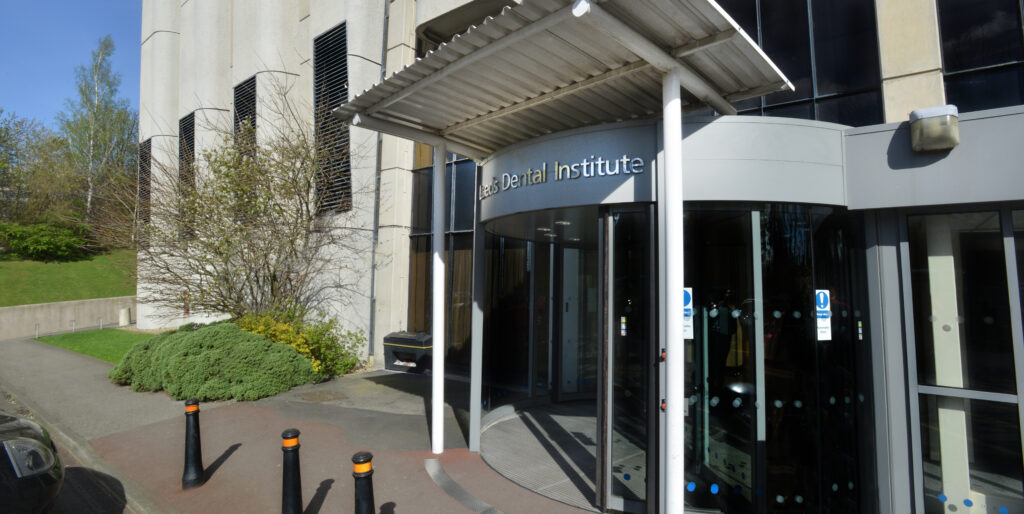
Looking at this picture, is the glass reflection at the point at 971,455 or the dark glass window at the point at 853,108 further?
the dark glass window at the point at 853,108

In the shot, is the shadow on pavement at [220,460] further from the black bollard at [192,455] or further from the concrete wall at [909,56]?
the concrete wall at [909,56]

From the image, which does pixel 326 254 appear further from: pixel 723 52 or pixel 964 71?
pixel 964 71

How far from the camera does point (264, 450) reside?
247 inches

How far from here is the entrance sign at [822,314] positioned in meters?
4.29

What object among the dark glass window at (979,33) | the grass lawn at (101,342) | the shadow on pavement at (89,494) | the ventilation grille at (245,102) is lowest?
the shadow on pavement at (89,494)

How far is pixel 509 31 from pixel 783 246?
9.47 ft

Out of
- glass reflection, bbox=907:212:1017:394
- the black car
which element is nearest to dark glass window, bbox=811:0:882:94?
glass reflection, bbox=907:212:1017:394

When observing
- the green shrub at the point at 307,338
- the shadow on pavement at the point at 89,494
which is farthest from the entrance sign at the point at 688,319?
the green shrub at the point at 307,338

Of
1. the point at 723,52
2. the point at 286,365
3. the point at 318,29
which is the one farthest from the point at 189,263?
the point at 723,52

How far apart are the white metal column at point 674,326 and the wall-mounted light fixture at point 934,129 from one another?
1930 mm

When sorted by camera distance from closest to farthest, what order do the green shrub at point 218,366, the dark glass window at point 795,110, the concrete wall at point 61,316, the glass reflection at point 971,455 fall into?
the glass reflection at point 971,455 < the dark glass window at point 795,110 < the green shrub at point 218,366 < the concrete wall at point 61,316

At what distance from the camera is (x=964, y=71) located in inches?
255

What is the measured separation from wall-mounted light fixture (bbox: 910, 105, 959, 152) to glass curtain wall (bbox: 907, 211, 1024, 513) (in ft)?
2.24

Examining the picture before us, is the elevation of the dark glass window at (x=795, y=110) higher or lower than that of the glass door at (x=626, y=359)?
higher
